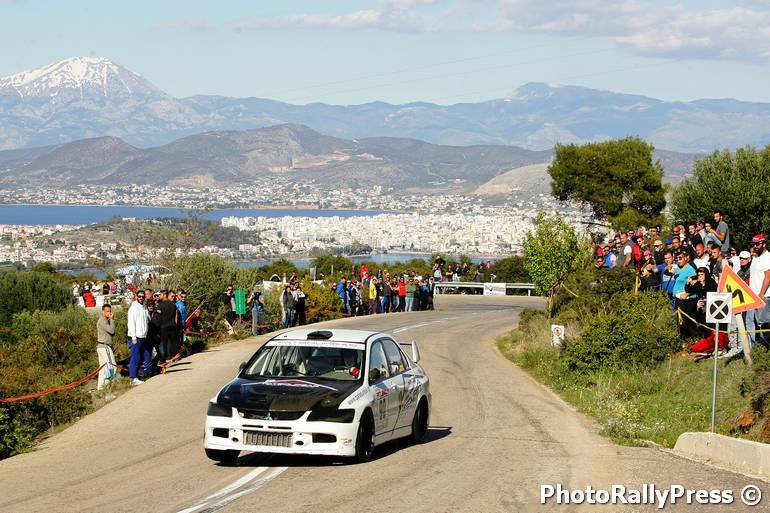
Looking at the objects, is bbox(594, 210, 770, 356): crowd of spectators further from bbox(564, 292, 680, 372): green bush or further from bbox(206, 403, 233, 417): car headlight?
bbox(206, 403, 233, 417): car headlight

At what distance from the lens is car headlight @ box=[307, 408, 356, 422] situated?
1245cm

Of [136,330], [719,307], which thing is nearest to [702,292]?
[719,307]

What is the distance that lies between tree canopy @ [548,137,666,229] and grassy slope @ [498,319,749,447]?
4506 centimetres

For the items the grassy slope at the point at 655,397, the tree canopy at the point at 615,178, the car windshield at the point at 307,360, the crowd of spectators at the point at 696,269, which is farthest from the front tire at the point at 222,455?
the tree canopy at the point at 615,178

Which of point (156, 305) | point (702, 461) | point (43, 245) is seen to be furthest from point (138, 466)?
point (43, 245)

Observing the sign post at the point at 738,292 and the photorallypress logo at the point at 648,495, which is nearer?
the photorallypress logo at the point at 648,495

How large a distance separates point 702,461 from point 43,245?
103 m

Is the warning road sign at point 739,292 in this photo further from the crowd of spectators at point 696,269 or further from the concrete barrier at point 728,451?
the concrete barrier at point 728,451

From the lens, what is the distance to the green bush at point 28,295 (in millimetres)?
43219

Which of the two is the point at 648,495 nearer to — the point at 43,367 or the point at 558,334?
the point at 558,334

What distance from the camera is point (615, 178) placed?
69.1m

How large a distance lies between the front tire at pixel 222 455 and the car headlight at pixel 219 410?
15.9 inches

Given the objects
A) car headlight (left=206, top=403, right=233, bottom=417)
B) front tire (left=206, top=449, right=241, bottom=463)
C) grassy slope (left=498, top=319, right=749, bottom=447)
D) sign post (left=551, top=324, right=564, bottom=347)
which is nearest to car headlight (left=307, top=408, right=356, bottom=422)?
car headlight (left=206, top=403, right=233, bottom=417)

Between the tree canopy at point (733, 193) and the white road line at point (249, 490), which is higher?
the tree canopy at point (733, 193)
